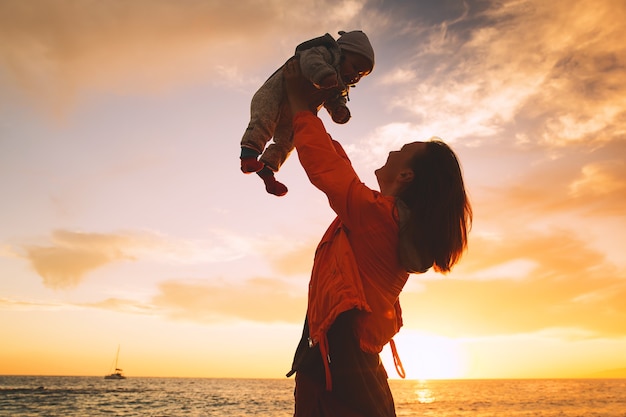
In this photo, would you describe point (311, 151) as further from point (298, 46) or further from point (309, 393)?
point (309, 393)

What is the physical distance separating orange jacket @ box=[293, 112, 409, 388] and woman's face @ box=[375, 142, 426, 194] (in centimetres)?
23

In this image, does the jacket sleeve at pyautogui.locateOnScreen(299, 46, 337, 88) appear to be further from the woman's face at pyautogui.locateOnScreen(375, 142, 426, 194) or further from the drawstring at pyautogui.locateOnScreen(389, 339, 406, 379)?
the drawstring at pyautogui.locateOnScreen(389, 339, 406, 379)

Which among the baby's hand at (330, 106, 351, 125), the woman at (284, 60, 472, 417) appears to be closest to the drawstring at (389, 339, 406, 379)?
the woman at (284, 60, 472, 417)

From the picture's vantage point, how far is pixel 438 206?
2.07 m

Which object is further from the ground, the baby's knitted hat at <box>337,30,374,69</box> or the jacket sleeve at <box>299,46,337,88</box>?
the baby's knitted hat at <box>337,30,374,69</box>

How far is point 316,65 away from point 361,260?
36.1 inches

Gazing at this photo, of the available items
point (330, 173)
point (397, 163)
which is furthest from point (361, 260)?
point (397, 163)

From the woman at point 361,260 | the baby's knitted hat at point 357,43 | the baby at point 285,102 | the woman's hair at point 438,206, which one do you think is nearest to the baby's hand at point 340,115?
the baby at point 285,102

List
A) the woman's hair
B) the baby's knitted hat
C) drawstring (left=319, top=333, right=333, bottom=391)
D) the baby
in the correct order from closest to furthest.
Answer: drawstring (left=319, top=333, right=333, bottom=391), the woman's hair, the baby, the baby's knitted hat

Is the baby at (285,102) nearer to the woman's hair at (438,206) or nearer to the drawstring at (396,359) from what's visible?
the woman's hair at (438,206)

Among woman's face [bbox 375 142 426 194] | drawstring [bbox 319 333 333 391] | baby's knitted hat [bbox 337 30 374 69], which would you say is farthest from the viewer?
baby's knitted hat [bbox 337 30 374 69]

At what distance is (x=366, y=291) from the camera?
198 cm

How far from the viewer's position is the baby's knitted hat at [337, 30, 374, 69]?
2.49m

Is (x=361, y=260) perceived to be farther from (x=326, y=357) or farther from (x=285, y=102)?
(x=285, y=102)
